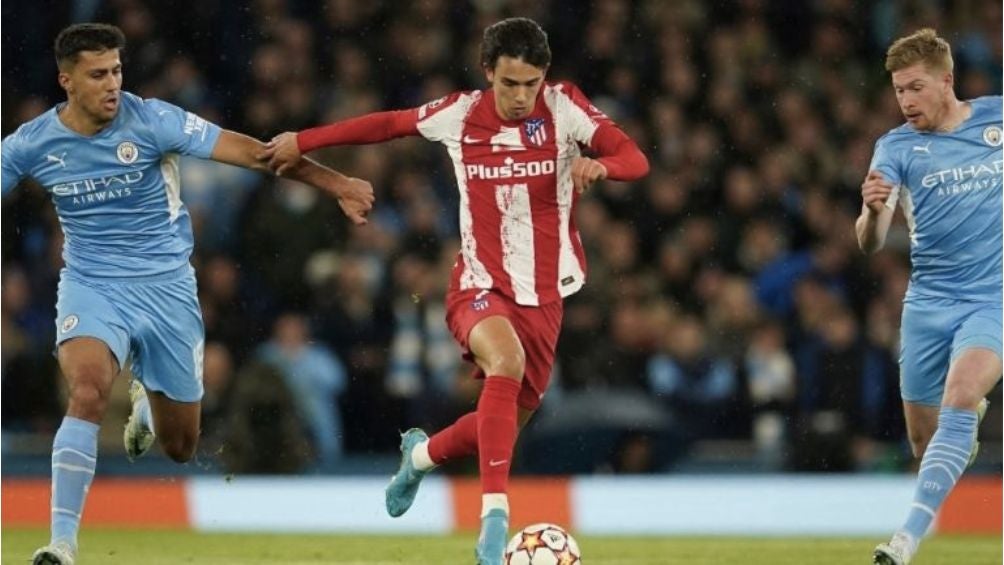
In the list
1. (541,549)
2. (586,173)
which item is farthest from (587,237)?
(541,549)

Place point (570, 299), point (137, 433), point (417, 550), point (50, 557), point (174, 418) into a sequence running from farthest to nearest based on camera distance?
1. point (570, 299)
2. point (417, 550)
3. point (137, 433)
4. point (174, 418)
5. point (50, 557)

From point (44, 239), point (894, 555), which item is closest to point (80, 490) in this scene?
point (894, 555)

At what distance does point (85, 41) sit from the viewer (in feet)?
28.8

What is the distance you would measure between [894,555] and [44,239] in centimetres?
840

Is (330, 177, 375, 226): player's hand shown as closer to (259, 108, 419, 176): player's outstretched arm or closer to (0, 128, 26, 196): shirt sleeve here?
(259, 108, 419, 176): player's outstretched arm

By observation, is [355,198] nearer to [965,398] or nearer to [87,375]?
[87,375]

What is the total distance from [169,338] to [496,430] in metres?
1.83

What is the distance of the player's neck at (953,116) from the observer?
360 inches

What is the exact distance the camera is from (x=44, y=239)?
1484cm

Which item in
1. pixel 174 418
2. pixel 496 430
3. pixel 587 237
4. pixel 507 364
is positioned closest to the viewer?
pixel 496 430

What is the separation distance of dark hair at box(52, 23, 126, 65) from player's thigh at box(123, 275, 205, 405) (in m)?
1.08

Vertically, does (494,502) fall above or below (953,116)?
below

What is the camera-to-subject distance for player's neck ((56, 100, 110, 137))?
29.2ft

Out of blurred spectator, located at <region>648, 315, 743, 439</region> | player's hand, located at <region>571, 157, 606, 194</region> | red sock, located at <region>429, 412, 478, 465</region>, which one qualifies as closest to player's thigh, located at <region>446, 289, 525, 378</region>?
red sock, located at <region>429, 412, 478, 465</region>
